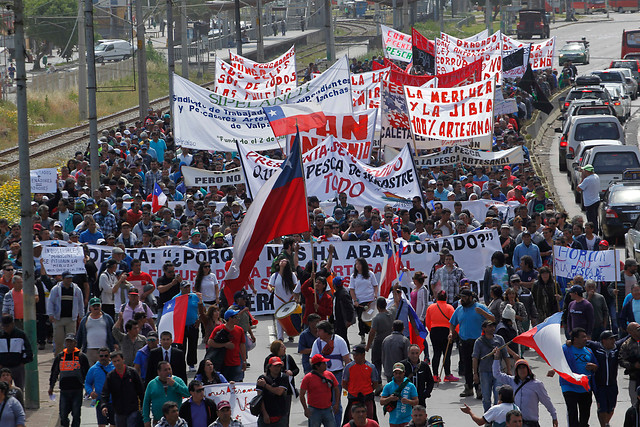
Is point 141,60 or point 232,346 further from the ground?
point 141,60

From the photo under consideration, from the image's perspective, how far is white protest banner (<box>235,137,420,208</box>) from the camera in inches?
779

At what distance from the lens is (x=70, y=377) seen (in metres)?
12.8

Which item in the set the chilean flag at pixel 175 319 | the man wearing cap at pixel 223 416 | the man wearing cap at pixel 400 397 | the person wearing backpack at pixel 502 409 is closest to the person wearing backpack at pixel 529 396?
the person wearing backpack at pixel 502 409

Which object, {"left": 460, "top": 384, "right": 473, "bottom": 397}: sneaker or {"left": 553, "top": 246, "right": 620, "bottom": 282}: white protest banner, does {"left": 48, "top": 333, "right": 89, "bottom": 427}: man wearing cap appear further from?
{"left": 553, "top": 246, "right": 620, "bottom": 282}: white protest banner

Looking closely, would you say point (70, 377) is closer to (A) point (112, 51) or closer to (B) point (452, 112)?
(B) point (452, 112)

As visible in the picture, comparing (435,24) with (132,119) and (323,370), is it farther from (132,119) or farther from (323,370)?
(323,370)

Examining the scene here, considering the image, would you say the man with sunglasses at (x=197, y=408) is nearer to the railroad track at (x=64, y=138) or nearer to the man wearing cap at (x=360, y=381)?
the man wearing cap at (x=360, y=381)

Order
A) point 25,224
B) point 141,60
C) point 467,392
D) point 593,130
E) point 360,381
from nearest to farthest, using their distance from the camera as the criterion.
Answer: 1. point 360,381
2. point 467,392
3. point 25,224
4. point 593,130
5. point 141,60

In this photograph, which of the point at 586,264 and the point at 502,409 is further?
the point at 586,264

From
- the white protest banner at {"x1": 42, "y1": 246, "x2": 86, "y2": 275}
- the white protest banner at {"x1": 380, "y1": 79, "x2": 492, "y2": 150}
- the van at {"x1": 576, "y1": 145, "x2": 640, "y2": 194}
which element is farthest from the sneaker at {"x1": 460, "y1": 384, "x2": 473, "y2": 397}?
the van at {"x1": 576, "y1": 145, "x2": 640, "y2": 194}

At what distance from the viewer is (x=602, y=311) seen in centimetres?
1458

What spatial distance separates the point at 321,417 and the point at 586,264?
532 cm

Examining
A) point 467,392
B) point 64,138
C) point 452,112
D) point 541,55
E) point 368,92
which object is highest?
point 452,112

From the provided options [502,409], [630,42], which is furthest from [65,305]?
[630,42]
